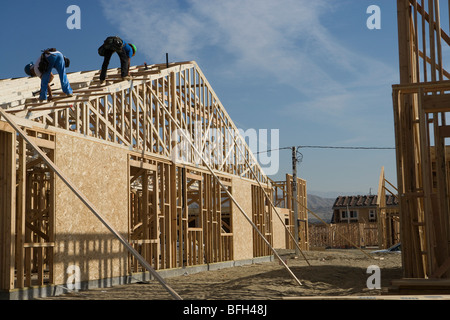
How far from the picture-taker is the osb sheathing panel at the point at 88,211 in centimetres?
1068

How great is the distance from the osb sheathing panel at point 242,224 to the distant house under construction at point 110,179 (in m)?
0.04

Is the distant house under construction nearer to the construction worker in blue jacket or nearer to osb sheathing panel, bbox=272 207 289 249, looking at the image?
the construction worker in blue jacket

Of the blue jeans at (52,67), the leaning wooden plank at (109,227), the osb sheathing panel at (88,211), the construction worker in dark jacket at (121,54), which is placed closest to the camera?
the leaning wooden plank at (109,227)

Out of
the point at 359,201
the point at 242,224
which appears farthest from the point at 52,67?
the point at 359,201

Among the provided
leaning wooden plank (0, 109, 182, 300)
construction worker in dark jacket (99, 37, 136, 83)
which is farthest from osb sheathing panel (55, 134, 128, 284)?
leaning wooden plank (0, 109, 182, 300)

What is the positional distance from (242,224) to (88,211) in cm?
930

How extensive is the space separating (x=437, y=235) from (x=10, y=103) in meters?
8.05

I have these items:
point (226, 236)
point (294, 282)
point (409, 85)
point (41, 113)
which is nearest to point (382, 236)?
point (226, 236)

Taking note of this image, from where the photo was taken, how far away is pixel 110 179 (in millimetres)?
12344

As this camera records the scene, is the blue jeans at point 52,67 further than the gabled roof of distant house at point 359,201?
No

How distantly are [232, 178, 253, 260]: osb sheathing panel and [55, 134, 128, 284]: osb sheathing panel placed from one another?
23.2ft

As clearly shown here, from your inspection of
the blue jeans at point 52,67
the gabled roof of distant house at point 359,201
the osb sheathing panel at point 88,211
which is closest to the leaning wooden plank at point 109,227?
the blue jeans at point 52,67

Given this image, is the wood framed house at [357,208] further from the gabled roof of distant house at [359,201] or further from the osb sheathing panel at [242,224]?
the osb sheathing panel at [242,224]
